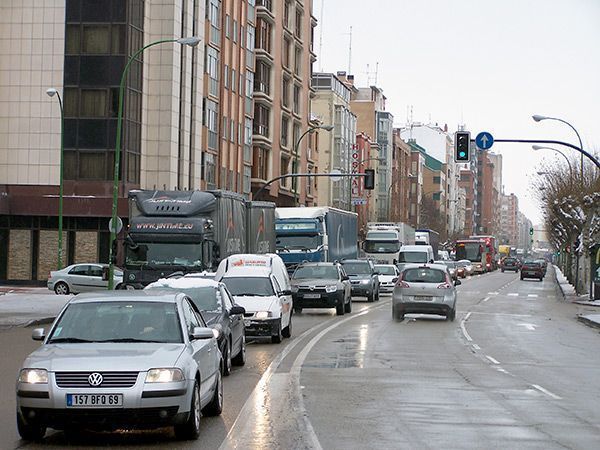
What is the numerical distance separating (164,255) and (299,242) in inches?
654

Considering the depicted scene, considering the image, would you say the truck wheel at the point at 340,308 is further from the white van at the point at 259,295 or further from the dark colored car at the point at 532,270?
the dark colored car at the point at 532,270

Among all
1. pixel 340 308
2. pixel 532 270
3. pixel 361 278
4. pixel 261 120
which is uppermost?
pixel 261 120

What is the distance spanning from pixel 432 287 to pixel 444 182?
166 m

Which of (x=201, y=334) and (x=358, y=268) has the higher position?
(x=201, y=334)

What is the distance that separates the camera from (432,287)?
32.9 m

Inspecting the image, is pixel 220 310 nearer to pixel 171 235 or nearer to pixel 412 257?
pixel 171 235

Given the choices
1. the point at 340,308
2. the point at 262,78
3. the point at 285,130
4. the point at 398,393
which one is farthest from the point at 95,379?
the point at 285,130

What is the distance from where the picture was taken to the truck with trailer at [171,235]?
30.0m

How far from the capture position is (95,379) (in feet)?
33.1

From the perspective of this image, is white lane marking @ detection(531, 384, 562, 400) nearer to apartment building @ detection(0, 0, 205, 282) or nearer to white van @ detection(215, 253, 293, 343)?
white van @ detection(215, 253, 293, 343)

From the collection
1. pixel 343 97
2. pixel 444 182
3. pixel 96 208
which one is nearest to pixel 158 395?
pixel 96 208

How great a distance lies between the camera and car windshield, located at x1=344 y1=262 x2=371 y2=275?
156ft

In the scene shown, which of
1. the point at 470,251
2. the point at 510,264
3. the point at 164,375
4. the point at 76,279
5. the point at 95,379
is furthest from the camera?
the point at 510,264

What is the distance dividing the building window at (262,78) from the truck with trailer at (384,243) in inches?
→ 517
